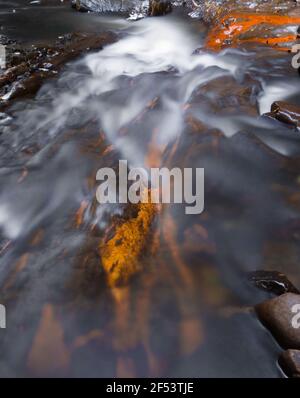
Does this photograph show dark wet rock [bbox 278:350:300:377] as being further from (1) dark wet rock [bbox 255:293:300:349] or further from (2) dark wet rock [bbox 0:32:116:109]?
(2) dark wet rock [bbox 0:32:116:109]

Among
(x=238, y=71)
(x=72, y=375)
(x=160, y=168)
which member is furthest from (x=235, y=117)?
Result: (x=72, y=375)

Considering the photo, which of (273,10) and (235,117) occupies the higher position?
(273,10)

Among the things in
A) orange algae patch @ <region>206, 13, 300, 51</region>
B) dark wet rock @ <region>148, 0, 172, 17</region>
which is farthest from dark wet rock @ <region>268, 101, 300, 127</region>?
dark wet rock @ <region>148, 0, 172, 17</region>

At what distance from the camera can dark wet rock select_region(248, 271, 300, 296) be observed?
329cm

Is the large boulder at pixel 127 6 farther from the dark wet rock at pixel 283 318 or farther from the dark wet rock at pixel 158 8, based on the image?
the dark wet rock at pixel 283 318

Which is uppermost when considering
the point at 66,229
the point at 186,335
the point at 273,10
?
the point at 273,10

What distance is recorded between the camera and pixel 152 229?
4188 millimetres

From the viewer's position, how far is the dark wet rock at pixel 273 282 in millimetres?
3291

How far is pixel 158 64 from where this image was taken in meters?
9.31

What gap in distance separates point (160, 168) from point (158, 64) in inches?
199

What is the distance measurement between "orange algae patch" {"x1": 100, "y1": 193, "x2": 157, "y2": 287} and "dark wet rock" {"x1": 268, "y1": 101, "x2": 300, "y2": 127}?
323cm

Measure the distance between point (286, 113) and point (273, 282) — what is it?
3584mm

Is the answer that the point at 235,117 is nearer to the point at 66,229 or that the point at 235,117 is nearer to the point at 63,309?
the point at 66,229
